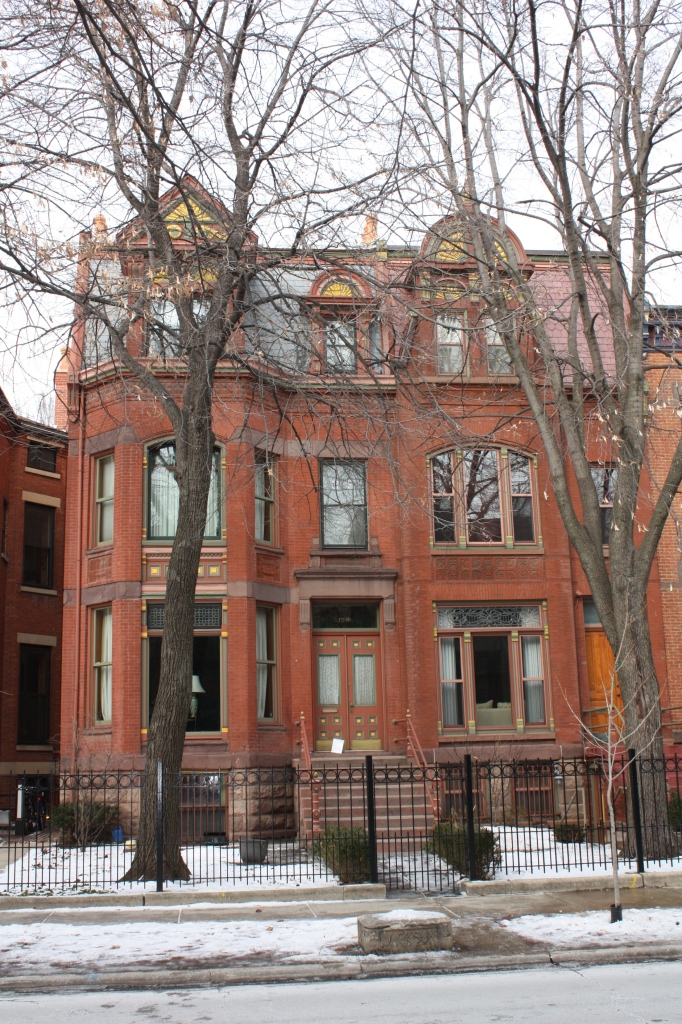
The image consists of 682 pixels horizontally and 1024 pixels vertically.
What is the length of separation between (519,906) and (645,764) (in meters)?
4.14

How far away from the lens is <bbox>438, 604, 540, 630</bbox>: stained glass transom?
66.8 feet

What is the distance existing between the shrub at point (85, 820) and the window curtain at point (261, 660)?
3487 millimetres

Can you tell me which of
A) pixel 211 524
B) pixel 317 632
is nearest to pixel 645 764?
pixel 317 632

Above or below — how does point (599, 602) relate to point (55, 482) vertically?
below

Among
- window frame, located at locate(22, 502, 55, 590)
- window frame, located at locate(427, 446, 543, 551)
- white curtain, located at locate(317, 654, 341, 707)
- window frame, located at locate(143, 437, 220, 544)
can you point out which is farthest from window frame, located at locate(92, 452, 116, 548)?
window frame, located at locate(427, 446, 543, 551)

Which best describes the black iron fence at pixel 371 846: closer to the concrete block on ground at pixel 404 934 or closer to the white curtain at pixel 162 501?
the concrete block on ground at pixel 404 934

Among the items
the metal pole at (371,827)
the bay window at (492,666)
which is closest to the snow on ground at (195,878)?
the metal pole at (371,827)

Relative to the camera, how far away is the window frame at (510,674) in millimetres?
19891

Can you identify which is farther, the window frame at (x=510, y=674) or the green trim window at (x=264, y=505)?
the green trim window at (x=264, y=505)

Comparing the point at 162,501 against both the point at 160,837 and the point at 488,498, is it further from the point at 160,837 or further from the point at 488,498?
the point at 160,837

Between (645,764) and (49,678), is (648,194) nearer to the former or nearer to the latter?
(645,764)

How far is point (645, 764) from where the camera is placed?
A: 14.5 m

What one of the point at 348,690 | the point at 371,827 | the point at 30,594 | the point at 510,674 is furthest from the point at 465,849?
the point at 30,594

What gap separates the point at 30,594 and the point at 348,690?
9433 mm
